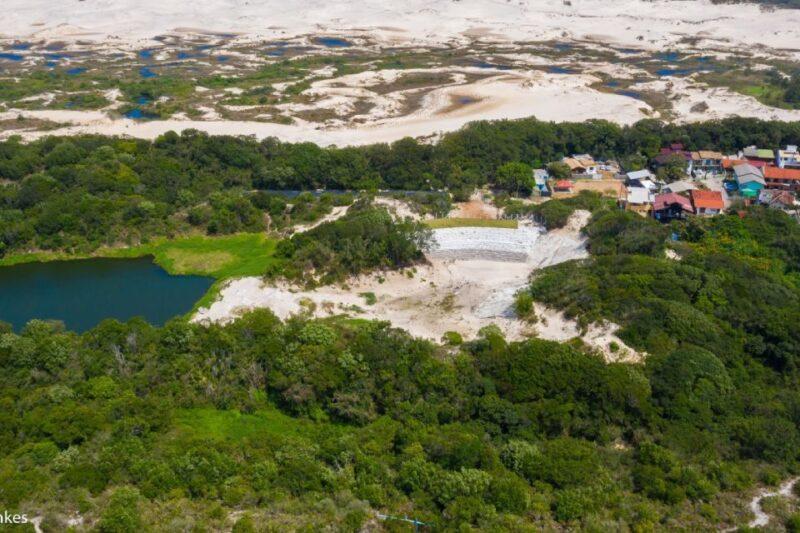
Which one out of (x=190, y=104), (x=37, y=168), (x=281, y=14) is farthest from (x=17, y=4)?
(x=37, y=168)

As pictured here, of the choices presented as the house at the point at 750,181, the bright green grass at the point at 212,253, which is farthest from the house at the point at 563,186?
the bright green grass at the point at 212,253

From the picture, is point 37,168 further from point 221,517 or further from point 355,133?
point 221,517

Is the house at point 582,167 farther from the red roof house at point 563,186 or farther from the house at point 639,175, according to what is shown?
the red roof house at point 563,186

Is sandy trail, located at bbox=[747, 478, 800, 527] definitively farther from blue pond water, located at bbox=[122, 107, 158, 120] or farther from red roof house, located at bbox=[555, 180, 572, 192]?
blue pond water, located at bbox=[122, 107, 158, 120]

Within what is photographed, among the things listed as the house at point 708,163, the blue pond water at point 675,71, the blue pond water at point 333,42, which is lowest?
the house at point 708,163

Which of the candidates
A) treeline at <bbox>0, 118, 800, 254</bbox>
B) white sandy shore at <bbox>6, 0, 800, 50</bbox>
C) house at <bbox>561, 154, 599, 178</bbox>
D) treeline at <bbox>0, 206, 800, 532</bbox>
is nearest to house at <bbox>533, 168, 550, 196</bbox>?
treeline at <bbox>0, 118, 800, 254</bbox>

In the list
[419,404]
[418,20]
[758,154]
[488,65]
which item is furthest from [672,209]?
[418,20]
